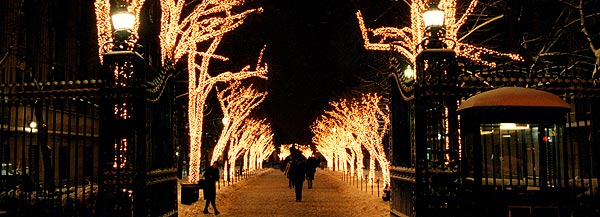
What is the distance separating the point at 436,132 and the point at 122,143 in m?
4.88

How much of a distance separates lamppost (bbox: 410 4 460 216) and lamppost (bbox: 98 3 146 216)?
4.33 m

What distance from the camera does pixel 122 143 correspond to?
10148 millimetres

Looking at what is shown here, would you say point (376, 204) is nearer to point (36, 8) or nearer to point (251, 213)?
point (251, 213)

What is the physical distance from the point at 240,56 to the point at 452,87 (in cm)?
2798

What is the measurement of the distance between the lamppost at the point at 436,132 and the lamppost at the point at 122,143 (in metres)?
4.33

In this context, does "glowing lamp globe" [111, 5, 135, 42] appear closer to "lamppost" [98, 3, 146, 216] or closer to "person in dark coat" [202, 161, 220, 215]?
"lamppost" [98, 3, 146, 216]

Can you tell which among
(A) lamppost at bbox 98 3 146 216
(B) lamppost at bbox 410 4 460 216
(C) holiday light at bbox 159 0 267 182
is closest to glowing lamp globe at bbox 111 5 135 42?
(A) lamppost at bbox 98 3 146 216

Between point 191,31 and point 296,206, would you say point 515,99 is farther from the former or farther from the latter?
point 296,206

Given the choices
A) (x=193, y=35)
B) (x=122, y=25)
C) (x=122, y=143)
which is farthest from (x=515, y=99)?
(x=193, y=35)

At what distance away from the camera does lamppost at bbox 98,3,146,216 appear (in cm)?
1006

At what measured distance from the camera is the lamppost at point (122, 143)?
1006 cm

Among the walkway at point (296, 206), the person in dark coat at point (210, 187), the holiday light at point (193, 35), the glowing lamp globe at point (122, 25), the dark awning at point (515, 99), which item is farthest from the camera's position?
the walkway at point (296, 206)

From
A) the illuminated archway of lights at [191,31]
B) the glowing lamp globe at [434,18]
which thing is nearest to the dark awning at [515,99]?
the glowing lamp globe at [434,18]

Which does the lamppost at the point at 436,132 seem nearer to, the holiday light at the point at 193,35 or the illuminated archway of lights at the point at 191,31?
the illuminated archway of lights at the point at 191,31
